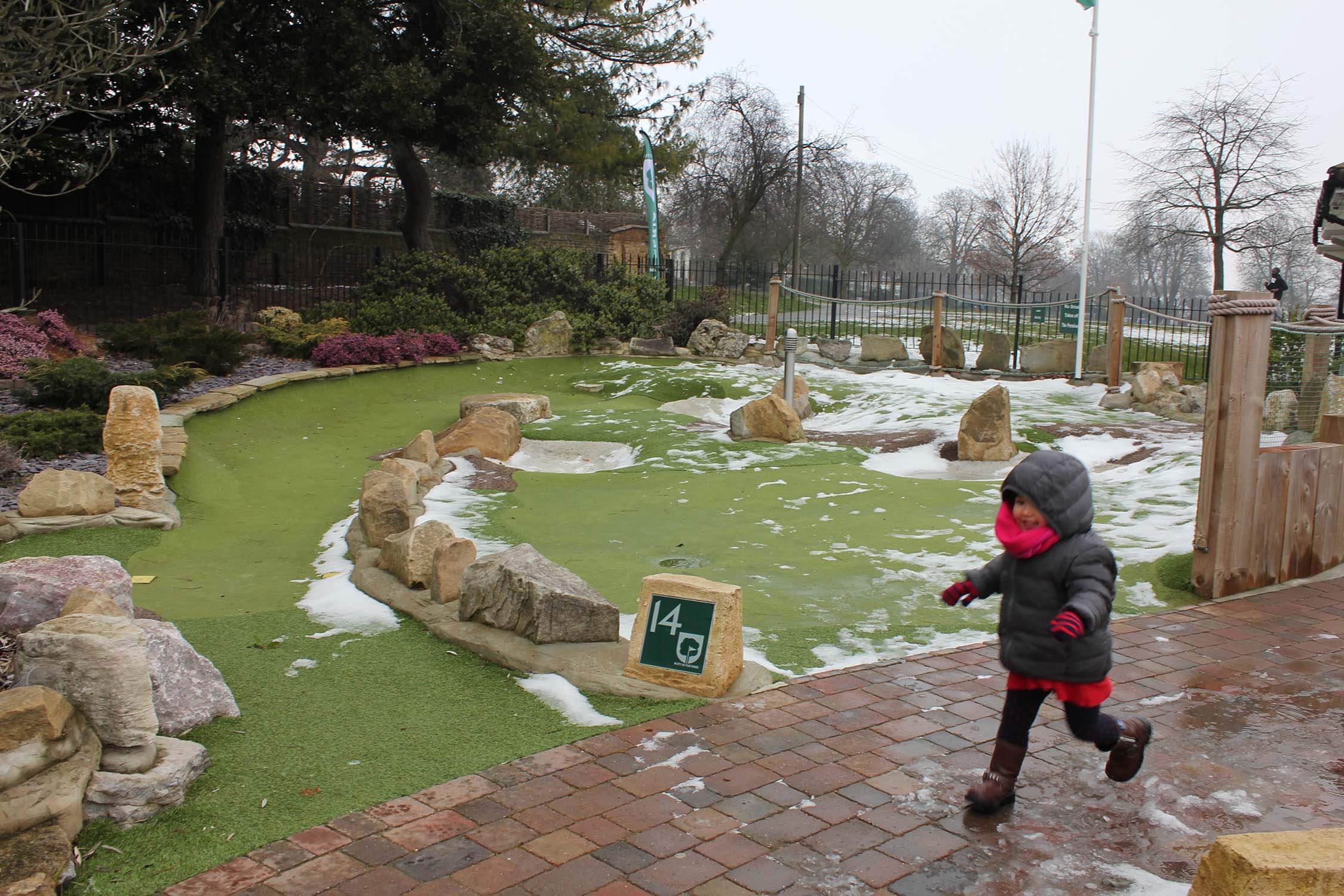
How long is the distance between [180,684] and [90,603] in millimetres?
570

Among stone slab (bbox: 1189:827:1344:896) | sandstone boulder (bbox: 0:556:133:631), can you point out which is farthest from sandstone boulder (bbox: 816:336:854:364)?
stone slab (bbox: 1189:827:1344:896)

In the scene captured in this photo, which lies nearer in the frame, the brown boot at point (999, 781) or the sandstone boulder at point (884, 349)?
the brown boot at point (999, 781)

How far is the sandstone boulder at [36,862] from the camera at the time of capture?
111 inches

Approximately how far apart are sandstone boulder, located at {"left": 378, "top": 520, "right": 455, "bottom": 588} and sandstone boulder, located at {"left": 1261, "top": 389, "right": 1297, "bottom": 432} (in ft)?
30.9

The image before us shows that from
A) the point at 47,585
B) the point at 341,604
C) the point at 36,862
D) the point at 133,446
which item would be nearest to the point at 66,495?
the point at 133,446

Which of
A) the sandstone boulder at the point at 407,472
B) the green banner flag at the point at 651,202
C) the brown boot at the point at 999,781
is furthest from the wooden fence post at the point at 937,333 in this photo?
the brown boot at the point at 999,781

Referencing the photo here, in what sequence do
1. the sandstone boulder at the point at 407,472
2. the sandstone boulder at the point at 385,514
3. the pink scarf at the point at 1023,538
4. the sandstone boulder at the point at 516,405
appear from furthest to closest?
the sandstone boulder at the point at 516,405, the sandstone boulder at the point at 407,472, the sandstone boulder at the point at 385,514, the pink scarf at the point at 1023,538

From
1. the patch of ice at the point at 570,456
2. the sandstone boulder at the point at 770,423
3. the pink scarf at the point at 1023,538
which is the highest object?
the pink scarf at the point at 1023,538

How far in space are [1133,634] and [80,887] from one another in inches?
190

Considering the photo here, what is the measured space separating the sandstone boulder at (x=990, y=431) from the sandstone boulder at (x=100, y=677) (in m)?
8.46

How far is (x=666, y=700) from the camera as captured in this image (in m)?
4.44

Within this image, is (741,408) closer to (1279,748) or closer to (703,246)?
(1279,748)

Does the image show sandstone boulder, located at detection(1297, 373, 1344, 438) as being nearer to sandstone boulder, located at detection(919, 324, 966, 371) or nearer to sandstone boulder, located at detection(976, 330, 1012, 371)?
sandstone boulder, located at detection(976, 330, 1012, 371)

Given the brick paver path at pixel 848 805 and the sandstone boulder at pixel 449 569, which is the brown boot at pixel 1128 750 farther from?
the sandstone boulder at pixel 449 569
